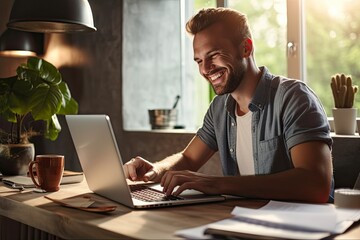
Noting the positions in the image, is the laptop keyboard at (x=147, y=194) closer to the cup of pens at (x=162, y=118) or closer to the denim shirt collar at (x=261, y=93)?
the denim shirt collar at (x=261, y=93)

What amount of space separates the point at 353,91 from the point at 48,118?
4.66ft

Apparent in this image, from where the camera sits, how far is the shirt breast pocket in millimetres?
1935

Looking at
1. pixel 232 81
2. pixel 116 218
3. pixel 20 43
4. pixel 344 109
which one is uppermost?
pixel 20 43

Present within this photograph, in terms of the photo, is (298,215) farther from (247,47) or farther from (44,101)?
(44,101)

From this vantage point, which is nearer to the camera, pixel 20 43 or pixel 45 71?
pixel 45 71

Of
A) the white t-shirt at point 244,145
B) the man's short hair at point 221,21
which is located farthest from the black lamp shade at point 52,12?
the white t-shirt at point 244,145

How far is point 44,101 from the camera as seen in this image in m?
2.44

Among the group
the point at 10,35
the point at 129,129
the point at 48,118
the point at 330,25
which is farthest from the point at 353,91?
the point at 10,35

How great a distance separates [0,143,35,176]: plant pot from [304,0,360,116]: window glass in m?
1.56

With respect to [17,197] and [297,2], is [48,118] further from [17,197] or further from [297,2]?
[297,2]

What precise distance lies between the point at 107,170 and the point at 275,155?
2.31 ft

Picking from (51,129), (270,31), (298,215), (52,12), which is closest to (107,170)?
(298,215)

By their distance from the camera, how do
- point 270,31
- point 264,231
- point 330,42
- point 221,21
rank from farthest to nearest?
point 270,31 → point 330,42 → point 221,21 → point 264,231

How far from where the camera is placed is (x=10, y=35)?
4188mm
